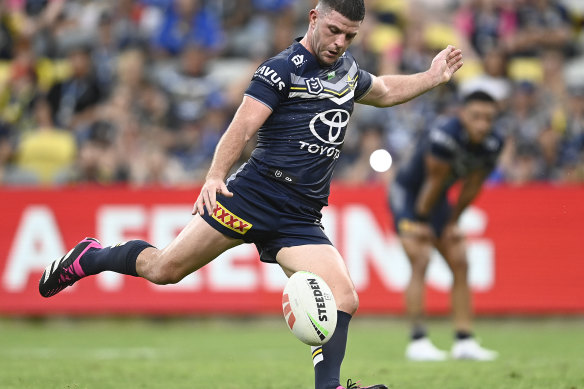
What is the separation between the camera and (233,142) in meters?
5.55

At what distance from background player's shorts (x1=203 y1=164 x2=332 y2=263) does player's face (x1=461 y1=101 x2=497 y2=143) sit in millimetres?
3943

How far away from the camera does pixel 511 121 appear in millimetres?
14750

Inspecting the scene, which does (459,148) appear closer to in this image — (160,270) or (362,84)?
(362,84)

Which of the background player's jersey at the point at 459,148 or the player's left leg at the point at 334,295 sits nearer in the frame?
the player's left leg at the point at 334,295

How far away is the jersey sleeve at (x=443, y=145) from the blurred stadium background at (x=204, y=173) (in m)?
0.60

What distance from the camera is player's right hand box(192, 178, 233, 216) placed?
5480 millimetres

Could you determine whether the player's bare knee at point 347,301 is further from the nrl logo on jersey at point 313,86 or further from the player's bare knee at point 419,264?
the player's bare knee at point 419,264

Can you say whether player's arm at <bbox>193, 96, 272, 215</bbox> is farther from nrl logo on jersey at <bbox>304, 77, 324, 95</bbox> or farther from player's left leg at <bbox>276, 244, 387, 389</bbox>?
player's left leg at <bbox>276, 244, 387, 389</bbox>

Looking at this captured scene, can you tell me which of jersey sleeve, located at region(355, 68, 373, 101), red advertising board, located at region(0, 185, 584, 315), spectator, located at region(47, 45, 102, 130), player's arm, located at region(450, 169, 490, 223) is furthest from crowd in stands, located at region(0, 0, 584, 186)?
jersey sleeve, located at region(355, 68, 373, 101)

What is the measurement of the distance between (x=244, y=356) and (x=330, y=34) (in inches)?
190

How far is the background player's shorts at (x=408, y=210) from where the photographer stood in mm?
10038

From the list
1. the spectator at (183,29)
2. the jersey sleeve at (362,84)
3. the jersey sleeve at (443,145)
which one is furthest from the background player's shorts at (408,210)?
the spectator at (183,29)

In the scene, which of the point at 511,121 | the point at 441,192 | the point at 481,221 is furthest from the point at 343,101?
the point at 511,121

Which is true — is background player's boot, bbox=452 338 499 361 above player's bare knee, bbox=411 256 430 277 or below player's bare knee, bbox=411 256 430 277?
below
